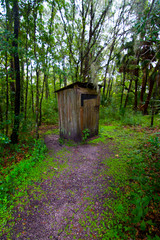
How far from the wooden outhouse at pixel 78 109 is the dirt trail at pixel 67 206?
181 cm

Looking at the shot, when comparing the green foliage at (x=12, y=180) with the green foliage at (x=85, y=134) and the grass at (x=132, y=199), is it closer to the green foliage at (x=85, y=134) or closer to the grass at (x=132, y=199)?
the grass at (x=132, y=199)

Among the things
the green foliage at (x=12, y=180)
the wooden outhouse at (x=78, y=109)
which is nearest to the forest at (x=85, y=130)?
the green foliage at (x=12, y=180)

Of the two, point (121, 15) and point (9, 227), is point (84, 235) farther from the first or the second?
point (121, 15)

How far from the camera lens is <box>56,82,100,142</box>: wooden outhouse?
162 inches

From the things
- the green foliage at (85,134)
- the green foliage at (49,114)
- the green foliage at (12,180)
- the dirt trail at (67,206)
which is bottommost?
the dirt trail at (67,206)

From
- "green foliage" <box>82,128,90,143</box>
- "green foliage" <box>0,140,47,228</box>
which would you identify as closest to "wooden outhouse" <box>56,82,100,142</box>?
"green foliage" <box>82,128,90,143</box>

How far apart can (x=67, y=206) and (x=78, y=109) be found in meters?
3.11

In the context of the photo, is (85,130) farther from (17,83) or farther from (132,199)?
(17,83)

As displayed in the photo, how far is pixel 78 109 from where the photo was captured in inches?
162

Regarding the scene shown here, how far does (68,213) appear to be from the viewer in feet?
5.53

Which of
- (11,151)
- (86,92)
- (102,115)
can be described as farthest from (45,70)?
(102,115)

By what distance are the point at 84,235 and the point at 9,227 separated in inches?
46.2

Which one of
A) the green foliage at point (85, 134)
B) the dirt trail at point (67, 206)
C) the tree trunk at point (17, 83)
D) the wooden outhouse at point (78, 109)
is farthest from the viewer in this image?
the green foliage at point (85, 134)

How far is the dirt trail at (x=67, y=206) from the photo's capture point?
4.69ft
